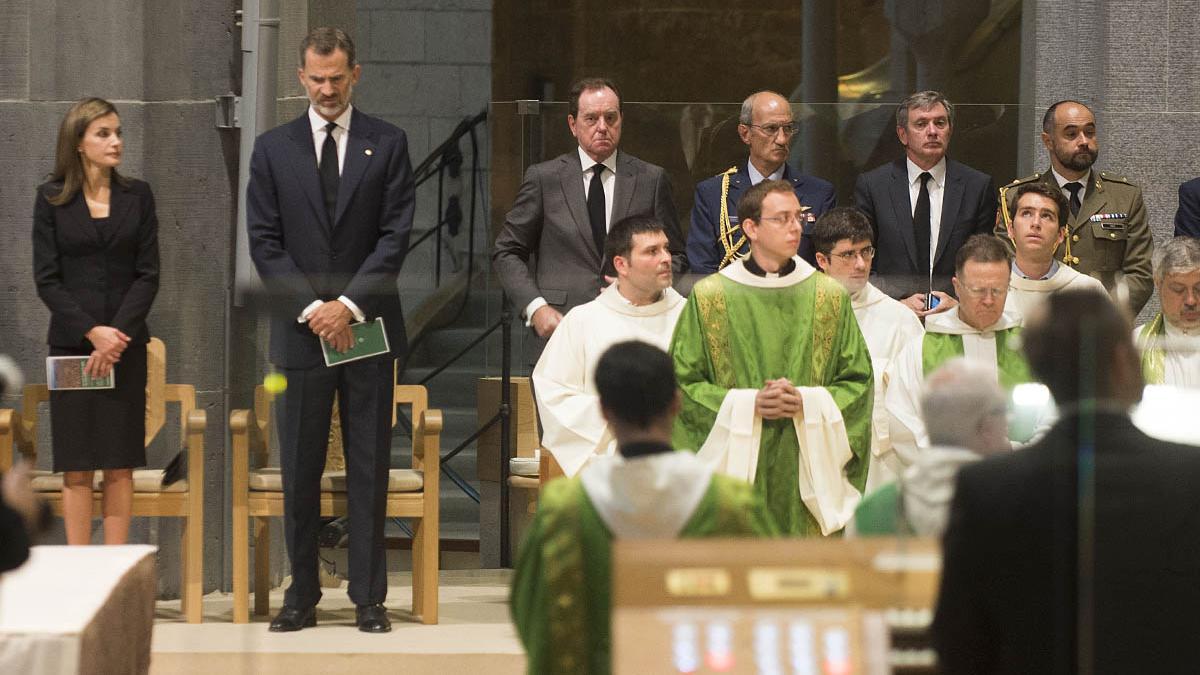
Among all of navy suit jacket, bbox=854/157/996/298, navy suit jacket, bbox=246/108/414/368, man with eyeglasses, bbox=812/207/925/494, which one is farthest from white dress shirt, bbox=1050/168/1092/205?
navy suit jacket, bbox=246/108/414/368

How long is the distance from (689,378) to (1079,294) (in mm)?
1745

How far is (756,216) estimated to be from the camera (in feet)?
18.5

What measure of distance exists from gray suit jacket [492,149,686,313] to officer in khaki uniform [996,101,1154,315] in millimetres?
1154

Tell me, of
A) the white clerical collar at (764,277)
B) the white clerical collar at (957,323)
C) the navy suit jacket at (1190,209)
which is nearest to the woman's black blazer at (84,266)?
the white clerical collar at (764,277)

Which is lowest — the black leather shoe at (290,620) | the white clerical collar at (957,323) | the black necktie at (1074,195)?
the black leather shoe at (290,620)

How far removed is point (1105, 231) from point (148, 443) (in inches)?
131

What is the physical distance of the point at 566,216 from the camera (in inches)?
252

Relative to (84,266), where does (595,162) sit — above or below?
above

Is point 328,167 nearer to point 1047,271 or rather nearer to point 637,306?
point 637,306

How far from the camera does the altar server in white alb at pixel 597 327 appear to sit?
18.3ft

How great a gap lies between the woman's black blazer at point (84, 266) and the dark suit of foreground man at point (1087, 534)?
3439 millimetres

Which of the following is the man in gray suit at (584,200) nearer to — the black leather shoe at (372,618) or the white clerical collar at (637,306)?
the white clerical collar at (637,306)

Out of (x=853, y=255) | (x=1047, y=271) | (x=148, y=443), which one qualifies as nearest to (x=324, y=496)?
(x=148, y=443)

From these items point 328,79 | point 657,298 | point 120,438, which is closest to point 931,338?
point 657,298
